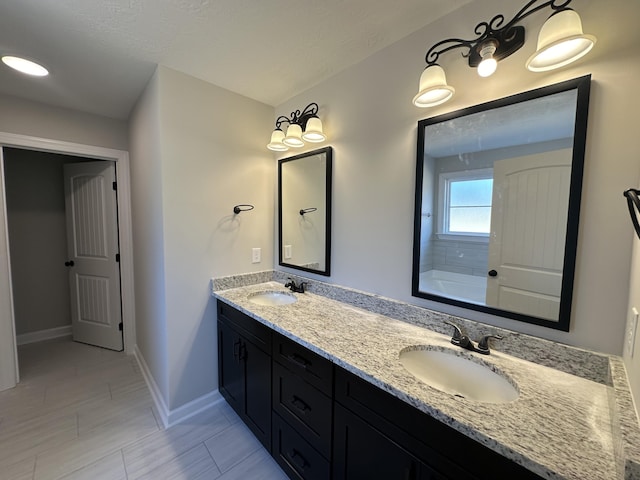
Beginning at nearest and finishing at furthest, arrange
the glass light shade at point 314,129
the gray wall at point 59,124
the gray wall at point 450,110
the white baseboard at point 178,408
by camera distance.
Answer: the gray wall at point 450,110 < the glass light shade at point 314,129 < the white baseboard at point 178,408 < the gray wall at point 59,124

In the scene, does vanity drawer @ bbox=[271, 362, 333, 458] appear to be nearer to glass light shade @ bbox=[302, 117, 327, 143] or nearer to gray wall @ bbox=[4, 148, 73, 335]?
glass light shade @ bbox=[302, 117, 327, 143]

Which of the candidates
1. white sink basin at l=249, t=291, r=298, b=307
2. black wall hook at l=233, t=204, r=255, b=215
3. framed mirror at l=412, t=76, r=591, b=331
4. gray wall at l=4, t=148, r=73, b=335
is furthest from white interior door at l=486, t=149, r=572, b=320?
gray wall at l=4, t=148, r=73, b=335

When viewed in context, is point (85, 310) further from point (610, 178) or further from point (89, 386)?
point (610, 178)

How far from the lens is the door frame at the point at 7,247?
2.14m

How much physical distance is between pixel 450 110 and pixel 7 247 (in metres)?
3.42

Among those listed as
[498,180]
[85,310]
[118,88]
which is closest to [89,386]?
[85,310]

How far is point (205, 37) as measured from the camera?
1422 mm

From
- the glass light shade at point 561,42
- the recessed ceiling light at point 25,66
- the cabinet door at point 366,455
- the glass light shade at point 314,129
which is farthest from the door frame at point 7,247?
the glass light shade at point 561,42

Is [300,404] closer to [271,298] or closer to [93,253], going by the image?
[271,298]

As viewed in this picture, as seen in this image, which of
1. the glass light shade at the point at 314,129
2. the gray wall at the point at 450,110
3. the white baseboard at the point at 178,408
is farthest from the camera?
the white baseboard at the point at 178,408

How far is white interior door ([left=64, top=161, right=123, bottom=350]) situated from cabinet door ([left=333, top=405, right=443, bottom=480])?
2.80 metres

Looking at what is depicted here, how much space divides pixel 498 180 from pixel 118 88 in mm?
2631

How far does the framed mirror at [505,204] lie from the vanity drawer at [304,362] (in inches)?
24.9

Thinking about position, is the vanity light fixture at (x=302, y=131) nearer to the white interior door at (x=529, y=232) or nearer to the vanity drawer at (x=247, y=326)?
the white interior door at (x=529, y=232)
